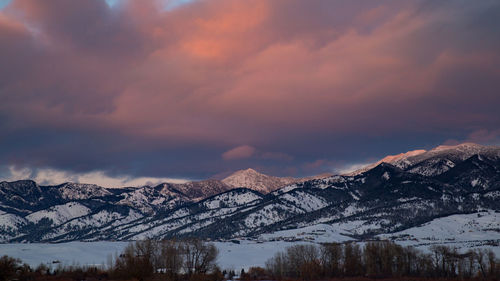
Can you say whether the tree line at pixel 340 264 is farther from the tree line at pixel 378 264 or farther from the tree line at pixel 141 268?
the tree line at pixel 141 268

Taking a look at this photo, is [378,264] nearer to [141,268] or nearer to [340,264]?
[340,264]

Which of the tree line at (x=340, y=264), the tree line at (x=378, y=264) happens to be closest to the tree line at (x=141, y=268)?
the tree line at (x=340, y=264)

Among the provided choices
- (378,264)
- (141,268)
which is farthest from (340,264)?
(141,268)

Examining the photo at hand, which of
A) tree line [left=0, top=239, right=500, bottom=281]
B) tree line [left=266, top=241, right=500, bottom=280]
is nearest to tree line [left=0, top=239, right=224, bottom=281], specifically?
tree line [left=0, top=239, right=500, bottom=281]

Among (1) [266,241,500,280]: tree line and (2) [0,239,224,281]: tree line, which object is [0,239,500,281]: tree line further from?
(2) [0,239,224,281]: tree line

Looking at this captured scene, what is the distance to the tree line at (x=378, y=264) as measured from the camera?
551 feet

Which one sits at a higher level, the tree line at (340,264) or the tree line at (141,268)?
the tree line at (141,268)

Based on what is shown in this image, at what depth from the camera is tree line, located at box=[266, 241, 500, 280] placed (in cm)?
16800

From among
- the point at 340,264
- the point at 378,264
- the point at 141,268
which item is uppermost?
the point at 141,268

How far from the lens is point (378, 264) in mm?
180500

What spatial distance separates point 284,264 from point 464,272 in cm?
6826

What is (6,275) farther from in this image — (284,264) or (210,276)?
(284,264)

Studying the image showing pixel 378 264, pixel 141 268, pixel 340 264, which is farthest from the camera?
pixel 340 264

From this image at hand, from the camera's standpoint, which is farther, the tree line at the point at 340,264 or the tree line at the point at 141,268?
the tree line at the point at 340,264
